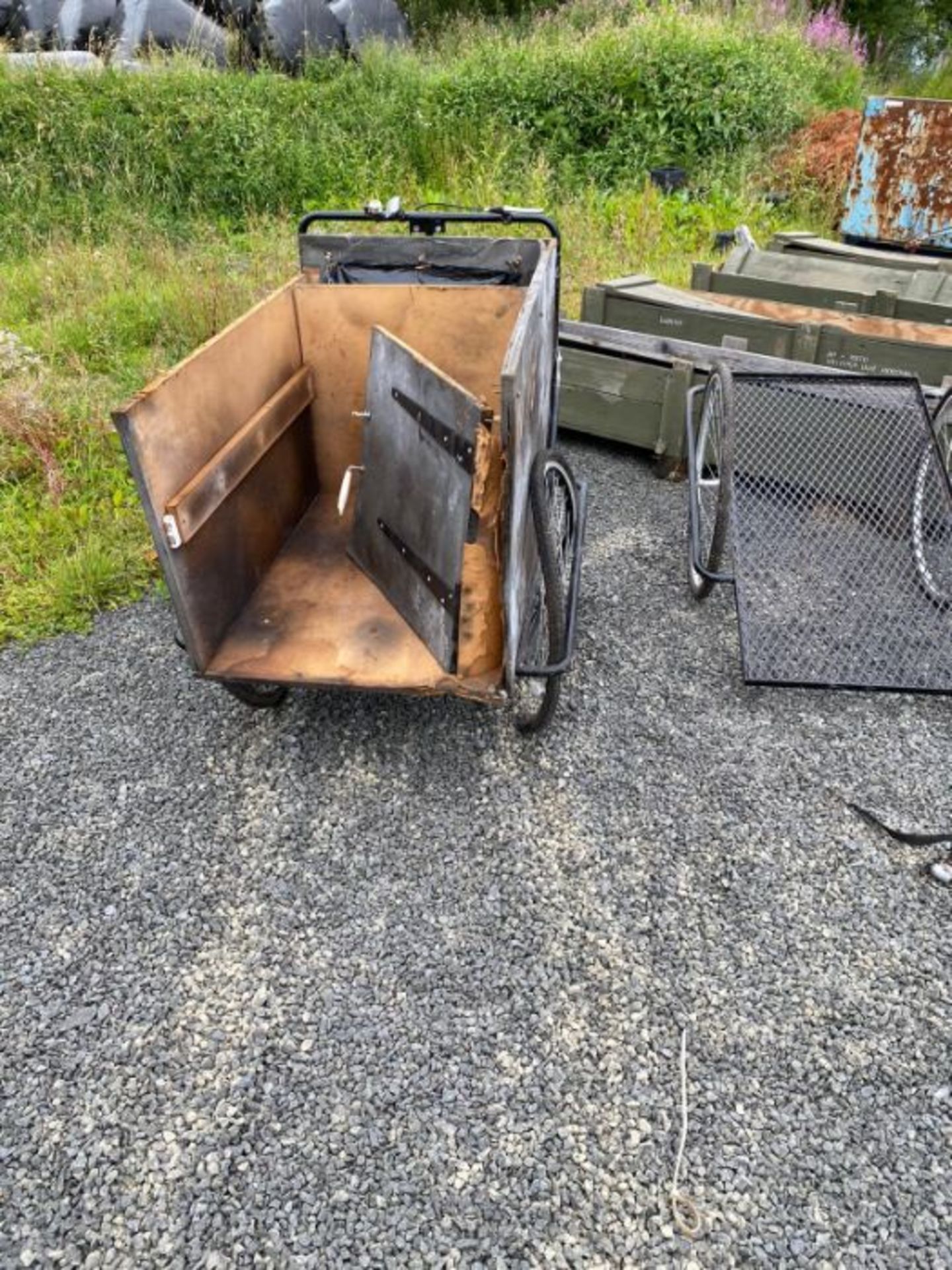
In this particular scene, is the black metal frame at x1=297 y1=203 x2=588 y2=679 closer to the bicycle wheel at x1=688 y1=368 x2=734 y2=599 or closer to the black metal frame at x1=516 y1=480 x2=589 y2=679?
the black metal frame at x1=516 y1=480 x2=589 y2=679

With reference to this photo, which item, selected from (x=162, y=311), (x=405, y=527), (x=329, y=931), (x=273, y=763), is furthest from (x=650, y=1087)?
(x=162, y=311)

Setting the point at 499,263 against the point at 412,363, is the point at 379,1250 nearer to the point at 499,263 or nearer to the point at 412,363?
the point at 412,363

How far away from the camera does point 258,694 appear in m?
3.17

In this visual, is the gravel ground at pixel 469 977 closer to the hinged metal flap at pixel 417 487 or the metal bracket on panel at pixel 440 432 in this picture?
the hinged metal flap at pixel 417 487

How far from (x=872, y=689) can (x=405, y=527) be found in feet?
5.90

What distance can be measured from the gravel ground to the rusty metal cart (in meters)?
0.38

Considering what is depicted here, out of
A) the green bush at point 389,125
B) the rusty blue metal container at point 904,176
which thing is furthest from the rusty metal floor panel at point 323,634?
the green bush at point 389,125

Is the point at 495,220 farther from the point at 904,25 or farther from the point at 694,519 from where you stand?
the point at 904,25

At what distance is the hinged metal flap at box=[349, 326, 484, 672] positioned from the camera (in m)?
2.68

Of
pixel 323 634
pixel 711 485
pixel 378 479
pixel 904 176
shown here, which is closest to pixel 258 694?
pixel 323 634

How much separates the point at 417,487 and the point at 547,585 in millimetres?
568

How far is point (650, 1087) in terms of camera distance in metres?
2.12

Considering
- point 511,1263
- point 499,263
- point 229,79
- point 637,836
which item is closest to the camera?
point 511,1263

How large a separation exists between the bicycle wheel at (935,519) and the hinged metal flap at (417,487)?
228 centimetres
